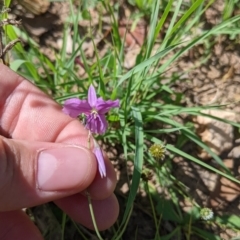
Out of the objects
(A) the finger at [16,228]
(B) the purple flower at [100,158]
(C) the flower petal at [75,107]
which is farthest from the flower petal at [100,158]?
(A) the finger at [16,228]

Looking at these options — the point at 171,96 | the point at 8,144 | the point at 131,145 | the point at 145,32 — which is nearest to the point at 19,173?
the point at 8,144

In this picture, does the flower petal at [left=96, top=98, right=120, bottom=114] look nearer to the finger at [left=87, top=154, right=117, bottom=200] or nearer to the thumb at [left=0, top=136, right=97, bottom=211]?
the thumb at [left=0, top=136, right=97, bottom=211]

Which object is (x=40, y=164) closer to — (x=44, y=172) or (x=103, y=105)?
(x=44, y=172)

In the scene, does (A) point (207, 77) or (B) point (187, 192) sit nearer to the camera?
(B) point (187, 192)

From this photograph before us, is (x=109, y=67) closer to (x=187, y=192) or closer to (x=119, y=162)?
(x=119, y=162)

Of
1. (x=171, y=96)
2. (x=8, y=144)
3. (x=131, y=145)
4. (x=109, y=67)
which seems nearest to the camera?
(x=8, y=144)

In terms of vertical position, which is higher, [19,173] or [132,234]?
[19,173]

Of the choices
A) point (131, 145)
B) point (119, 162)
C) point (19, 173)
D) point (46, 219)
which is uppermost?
point (19, 173)
